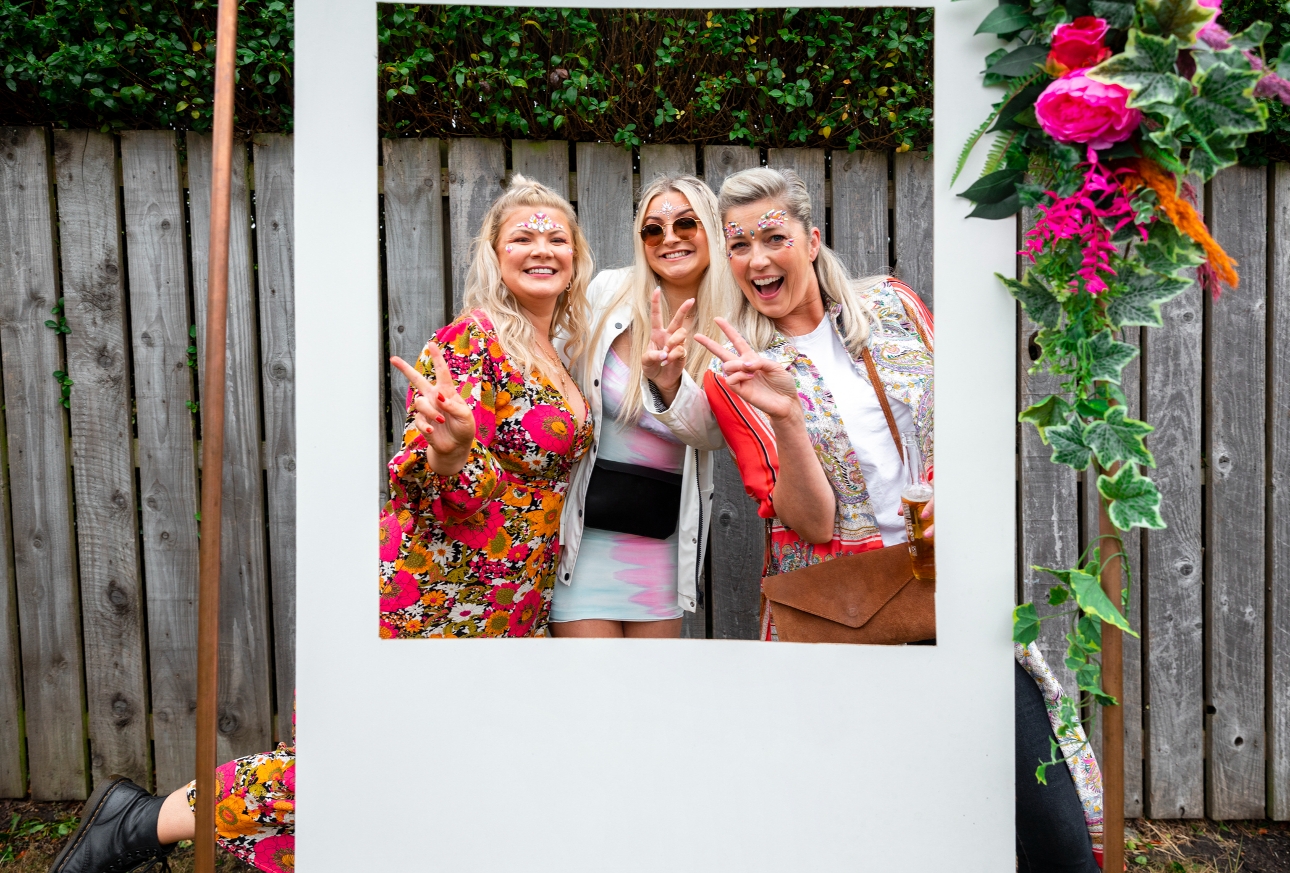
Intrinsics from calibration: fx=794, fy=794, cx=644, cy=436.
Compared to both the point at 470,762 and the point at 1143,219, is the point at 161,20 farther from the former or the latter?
the point at 1143,219

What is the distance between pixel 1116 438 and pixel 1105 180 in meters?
0.35

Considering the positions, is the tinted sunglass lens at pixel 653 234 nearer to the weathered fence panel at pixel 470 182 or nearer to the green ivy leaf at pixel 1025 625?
the weathered fence panel at pixel 470 182

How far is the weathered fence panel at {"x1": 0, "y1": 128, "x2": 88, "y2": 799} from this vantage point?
2.31 meters

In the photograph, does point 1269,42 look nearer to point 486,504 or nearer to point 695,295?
point 695,295

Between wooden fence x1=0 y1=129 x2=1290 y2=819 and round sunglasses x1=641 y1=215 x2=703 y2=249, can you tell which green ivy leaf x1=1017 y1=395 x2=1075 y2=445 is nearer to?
round sunglasses x1=641 y1=215 x2=703 y2=249

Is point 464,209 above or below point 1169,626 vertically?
above

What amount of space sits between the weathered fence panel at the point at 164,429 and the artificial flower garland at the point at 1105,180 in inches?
86.9

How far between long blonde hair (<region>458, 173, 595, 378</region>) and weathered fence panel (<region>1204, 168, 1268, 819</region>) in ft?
6.18

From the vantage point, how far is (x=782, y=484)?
149 cm

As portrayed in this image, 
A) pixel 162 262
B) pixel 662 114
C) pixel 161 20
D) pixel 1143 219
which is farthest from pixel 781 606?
pixel 161 20

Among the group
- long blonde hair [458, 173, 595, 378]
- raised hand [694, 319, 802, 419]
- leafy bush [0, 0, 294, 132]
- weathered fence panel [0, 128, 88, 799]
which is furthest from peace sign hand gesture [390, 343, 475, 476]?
weathered fence panel [0, 128, 88, 799]

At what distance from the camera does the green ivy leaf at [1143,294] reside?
107cm

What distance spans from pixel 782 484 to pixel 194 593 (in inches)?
75.9

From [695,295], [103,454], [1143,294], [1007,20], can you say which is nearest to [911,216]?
[695,295]
